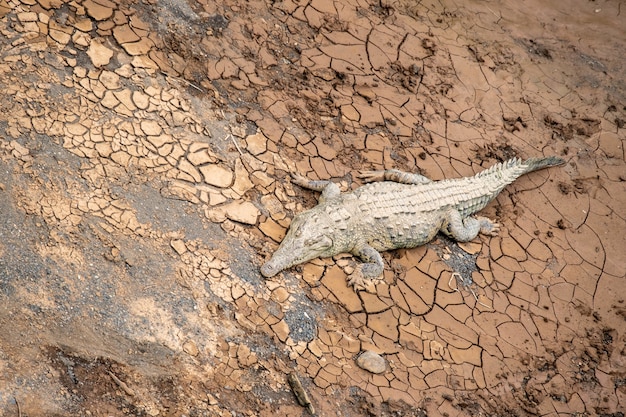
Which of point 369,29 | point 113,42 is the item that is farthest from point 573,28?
point 113,42

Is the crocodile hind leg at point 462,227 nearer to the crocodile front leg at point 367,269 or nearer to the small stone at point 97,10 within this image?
the crocodile front leg at point 367,269

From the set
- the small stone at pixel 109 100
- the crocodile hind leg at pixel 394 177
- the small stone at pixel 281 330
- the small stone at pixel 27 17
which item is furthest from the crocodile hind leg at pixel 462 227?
the small stone at pixel 27 17

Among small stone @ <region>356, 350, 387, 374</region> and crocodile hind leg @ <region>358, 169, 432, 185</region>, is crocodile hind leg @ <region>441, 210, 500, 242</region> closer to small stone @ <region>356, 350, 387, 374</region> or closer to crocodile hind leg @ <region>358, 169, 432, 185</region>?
crocodile hind leg @ <region>358, 169, 432, 185</region>

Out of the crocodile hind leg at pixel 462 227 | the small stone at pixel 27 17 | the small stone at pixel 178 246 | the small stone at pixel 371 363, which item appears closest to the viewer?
the small stone at pixel 371 363

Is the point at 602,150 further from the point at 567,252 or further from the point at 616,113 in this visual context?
the point at 567,252

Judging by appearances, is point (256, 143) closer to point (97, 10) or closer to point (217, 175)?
point (217, 175)

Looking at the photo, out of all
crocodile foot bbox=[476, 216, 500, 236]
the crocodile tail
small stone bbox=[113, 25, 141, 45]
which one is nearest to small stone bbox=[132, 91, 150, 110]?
small stone bbox=[113, 25, 141, 45]

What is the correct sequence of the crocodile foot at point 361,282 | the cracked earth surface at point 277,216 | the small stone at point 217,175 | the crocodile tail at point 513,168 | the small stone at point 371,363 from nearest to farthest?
the cracked earth surface at point 277,216 → the small stone at point 371,363 → the crocodile foot at point 361,282 → the small stone at point 217,175 → the crocodile tail at point 513,168

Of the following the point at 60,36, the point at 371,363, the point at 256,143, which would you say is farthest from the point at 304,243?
the point at 60,36
